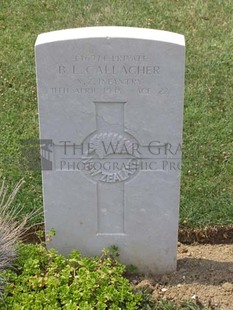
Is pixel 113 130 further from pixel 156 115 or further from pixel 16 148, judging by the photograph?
pixel 16 148

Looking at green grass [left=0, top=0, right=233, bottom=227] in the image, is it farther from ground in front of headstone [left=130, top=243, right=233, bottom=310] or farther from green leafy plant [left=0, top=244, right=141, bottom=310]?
green leafy plant [left=0, top=244, right=141, bottom=310]

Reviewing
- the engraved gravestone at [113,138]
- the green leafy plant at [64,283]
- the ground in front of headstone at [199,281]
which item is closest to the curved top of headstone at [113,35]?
the engraved gravestone at [113,138]

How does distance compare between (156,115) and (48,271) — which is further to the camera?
(48,271)

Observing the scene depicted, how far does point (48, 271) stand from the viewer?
3.81 meters

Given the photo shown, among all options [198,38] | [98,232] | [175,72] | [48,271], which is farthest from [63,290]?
[198,38]

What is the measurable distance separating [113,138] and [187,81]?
2.41m

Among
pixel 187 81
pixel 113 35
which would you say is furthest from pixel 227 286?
pixel 187 81

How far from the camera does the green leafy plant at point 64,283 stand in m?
3.61

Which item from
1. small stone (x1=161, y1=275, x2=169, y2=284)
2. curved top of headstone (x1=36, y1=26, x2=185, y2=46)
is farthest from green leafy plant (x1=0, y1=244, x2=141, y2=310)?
curved top of headstone (x1=36, y1=26, x2=185, y2=46)

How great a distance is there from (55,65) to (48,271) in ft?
4.14

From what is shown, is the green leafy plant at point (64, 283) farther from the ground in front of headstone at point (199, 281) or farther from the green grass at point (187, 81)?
the green grass at point (187, 81)

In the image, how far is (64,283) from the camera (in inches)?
146

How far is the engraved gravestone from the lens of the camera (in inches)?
135

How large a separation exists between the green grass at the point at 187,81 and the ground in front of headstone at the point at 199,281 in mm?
292
